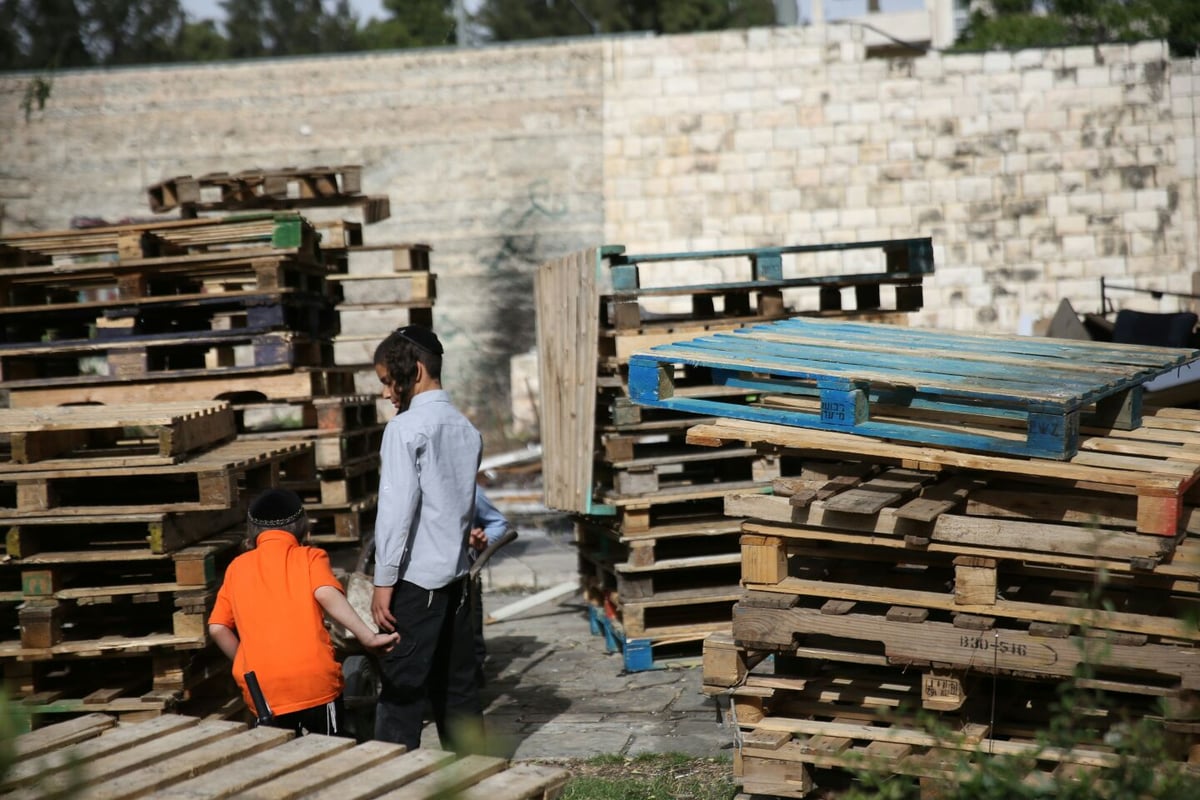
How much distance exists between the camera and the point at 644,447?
7.95 m

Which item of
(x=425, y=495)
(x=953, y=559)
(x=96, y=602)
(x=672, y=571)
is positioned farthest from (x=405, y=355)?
(x=672, y=571)

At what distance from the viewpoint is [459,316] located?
692 inches

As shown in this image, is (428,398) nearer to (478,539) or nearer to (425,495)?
(425,495)

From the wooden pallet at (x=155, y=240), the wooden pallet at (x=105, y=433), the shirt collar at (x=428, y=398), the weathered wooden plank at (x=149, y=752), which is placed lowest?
the weathered wooden plank at (x=149, y=752)

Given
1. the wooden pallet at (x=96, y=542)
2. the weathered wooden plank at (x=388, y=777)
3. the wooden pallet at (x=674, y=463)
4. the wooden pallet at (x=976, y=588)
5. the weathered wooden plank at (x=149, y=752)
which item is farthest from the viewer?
the wooden pallet at (x=674, y=463)

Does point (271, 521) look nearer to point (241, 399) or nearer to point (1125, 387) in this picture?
point (241, 399)

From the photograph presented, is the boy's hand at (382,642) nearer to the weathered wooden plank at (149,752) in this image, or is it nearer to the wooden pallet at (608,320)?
the weathered wooden plank at (149,752)

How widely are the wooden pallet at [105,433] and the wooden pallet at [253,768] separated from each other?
6.55ft

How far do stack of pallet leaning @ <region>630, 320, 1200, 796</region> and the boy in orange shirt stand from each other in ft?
4.76

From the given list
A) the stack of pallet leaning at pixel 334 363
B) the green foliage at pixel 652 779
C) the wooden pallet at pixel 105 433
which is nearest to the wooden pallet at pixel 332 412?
the stack of pallet leaning at pixel 334 363

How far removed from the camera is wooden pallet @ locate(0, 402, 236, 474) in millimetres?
5582

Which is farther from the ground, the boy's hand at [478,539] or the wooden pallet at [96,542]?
the wooden pallet at [96,542]

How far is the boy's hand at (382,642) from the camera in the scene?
4.88 m

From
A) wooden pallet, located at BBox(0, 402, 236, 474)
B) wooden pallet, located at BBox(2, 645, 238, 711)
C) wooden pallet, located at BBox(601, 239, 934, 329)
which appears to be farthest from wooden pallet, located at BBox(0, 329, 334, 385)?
wooden pallet, located at BBox(601, 239, 934, 329)
